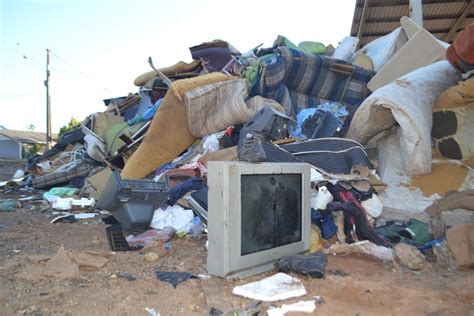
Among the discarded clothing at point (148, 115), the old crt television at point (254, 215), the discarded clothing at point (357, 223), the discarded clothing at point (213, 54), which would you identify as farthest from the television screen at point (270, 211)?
the discarded clothing at point (213, 54)

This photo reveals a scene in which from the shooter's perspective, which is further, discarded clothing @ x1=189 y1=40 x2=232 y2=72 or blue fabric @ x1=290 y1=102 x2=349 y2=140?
discarded clothing @ x1=189 y1=40 x2=232 y2=72

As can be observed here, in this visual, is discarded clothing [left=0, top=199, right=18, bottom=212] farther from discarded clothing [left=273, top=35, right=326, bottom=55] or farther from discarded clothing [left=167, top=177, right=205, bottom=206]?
discarded clothing [left=273, top=35, right=326, bottom=55]

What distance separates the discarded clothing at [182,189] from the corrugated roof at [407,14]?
18.1 feet

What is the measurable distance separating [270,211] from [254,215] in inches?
6.4

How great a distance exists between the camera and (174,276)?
2.36 metres

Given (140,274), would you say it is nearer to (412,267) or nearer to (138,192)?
(138,192)

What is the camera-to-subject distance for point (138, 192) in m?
3.46

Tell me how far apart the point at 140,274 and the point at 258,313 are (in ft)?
2.97

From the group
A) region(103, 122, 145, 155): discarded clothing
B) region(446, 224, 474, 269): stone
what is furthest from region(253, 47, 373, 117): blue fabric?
region(446, 224, 474, 269): stone

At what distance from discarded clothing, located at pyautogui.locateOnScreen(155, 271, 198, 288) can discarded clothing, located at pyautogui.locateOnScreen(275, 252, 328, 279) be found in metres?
0.56

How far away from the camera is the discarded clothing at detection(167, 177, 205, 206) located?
12.4ft

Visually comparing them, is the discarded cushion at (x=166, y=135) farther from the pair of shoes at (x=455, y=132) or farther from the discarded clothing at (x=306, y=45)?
the pair of shoes at (x=455, y=132)

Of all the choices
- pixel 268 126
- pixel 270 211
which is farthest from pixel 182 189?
pixel 270 211

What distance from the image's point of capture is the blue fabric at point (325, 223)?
314cm
